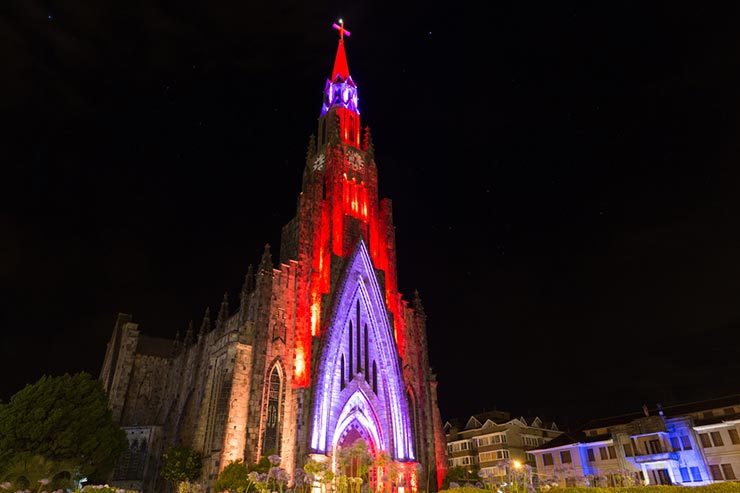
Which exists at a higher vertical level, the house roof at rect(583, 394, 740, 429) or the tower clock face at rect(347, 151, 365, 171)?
the tower clock face at rect(347, 151, 365, 171)

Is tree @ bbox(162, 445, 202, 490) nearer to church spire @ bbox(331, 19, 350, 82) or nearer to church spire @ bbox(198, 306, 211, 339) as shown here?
church spire @ bbox(198, 306, 211, 339)

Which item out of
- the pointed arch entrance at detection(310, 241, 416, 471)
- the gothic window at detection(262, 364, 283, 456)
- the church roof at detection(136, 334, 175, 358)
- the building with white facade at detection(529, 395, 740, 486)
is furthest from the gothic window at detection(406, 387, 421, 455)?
the church roof at detection(136, 334, 175, 358)

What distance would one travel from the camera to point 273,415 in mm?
39875

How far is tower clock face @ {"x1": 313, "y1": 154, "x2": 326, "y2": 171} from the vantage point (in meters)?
58.0

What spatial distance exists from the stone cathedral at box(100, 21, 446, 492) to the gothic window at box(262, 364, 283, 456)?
84 mm

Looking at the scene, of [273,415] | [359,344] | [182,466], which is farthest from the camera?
[359,344]

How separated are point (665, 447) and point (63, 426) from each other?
5399cm

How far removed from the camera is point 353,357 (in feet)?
146

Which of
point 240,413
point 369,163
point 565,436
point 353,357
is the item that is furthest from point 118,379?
point 565,436

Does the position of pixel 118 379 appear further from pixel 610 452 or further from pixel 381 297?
pixel 610 452

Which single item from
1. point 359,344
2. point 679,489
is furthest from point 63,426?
point 679,489

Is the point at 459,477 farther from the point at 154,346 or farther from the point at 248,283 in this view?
the point at 154,346

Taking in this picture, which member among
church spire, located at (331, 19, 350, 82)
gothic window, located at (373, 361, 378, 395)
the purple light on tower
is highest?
church spire, located at (331, 19, 350, 82)

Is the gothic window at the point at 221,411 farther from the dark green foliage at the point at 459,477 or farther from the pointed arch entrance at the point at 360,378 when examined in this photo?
the dark green foliage at the point at 459,477
